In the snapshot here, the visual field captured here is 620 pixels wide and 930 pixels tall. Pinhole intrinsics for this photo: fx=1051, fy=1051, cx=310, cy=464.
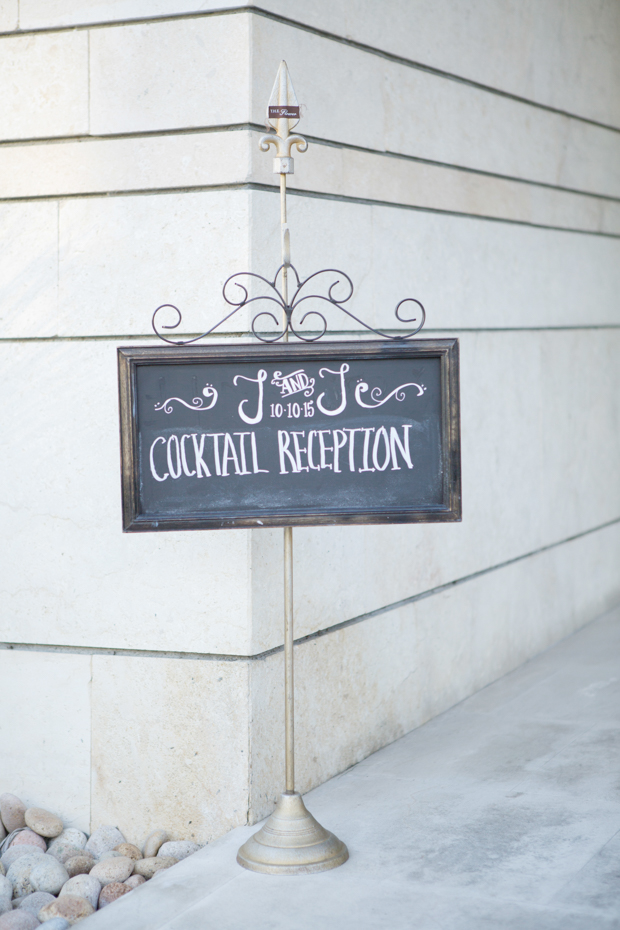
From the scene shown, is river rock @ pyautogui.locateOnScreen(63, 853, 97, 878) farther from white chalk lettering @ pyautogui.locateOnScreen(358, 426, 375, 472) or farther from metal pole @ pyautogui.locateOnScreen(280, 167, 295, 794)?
white chalk lettering @ pyautogui.locateOnScreen(358, 426, 375, 472)

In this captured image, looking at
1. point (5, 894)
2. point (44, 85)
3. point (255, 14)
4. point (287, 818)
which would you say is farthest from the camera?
point (44, 85)

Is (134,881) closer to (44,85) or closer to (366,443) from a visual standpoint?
(366,443)

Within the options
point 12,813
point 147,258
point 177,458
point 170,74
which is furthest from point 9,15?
point 12,813

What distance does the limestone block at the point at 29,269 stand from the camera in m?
3.95

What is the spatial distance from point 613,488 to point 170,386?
4614mm

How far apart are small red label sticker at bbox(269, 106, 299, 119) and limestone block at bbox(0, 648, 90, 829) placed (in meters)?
2.07

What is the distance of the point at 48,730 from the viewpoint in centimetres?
401

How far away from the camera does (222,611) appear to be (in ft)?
12.4

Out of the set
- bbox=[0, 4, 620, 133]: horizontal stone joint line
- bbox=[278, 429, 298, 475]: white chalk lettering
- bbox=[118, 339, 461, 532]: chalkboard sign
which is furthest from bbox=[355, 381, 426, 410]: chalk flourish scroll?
bbox=[0, 4, 620, 133]: horizontal stone joint line

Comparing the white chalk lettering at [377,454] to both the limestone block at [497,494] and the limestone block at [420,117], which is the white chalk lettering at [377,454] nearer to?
the limestone block at [497,494]

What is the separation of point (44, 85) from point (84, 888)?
113 inches

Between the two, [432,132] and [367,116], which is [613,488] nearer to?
[432,132]

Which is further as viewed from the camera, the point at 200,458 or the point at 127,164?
the point at 127,164

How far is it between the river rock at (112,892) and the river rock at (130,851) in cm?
33
